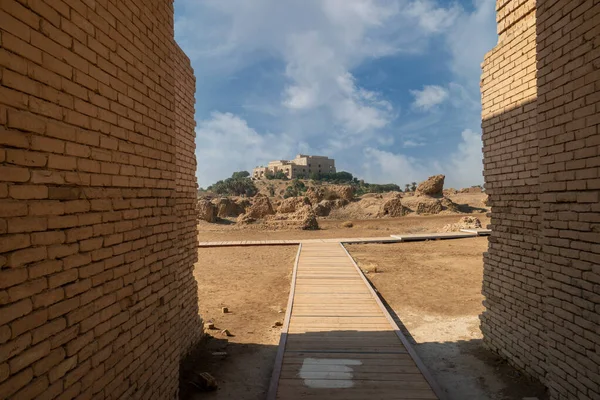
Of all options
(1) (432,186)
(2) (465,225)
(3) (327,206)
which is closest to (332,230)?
(2) (465,225)

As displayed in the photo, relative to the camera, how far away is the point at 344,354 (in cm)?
489

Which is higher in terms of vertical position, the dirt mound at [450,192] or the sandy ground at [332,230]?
the dirt mound at [450,192]

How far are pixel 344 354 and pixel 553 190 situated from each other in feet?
10.8

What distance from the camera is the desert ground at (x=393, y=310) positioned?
15.6 ft

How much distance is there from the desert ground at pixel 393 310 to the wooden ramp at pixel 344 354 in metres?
0.51

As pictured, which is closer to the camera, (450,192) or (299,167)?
(450,192)

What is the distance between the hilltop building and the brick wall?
307 feet

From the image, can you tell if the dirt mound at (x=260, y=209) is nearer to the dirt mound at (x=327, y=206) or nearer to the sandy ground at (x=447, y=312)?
the dirt mound at (x=327, y=206)

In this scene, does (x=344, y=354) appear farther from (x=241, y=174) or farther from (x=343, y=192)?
(x=241, y=174)

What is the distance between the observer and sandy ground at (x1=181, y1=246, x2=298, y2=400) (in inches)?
→ 190

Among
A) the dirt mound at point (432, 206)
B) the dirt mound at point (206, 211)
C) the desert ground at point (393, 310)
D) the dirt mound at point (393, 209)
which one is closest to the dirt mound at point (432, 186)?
the dirt mound at point (432, 206)

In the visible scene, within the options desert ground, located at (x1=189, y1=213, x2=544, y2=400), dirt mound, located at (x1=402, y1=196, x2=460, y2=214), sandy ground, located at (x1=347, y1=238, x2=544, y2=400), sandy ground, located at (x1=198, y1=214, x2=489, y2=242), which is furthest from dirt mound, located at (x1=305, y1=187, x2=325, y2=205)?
sandy ground, located at (x1=347, y1=238, x2=544, y2=400)

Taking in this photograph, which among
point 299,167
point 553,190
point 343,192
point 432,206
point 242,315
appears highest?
point 299,167

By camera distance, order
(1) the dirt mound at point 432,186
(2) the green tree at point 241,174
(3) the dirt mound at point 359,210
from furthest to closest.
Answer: (2) the green tree at point 241,174, (1) the dirt mound at point 432,186, (3) the dirt mound at point 359,210
